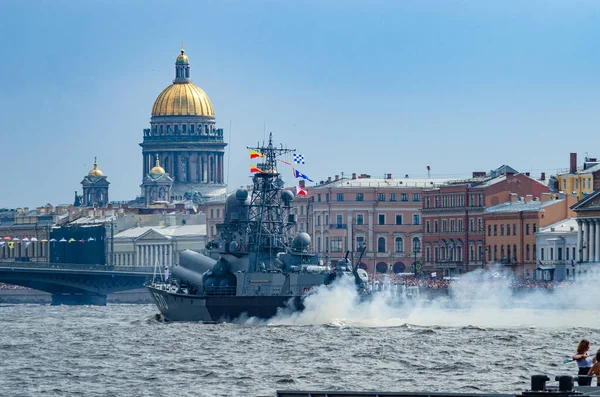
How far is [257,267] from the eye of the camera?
83000 mm

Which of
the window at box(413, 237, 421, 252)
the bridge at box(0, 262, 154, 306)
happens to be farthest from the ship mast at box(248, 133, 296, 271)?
the window at box(413, 237, 421, 252)

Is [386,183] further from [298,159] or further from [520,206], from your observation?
[298,159]

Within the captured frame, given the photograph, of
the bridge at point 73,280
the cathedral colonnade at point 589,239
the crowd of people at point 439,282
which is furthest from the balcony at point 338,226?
the cathedral colonnade at point 589,239

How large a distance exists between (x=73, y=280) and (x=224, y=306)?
213 ft

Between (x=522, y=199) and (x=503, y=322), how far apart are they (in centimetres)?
6054

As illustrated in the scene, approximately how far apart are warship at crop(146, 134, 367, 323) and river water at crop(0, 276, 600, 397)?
0.81m

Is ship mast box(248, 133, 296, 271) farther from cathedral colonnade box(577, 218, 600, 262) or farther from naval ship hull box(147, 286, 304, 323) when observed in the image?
cathedral colonnade box(577, 218, 600, 262)

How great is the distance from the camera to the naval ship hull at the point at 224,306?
265 feet

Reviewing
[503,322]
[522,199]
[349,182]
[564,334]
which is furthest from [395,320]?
[349,182]

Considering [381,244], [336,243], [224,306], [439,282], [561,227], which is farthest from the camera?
[336,243]

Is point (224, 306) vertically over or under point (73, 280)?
under

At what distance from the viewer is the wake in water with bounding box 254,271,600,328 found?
80.6 metres

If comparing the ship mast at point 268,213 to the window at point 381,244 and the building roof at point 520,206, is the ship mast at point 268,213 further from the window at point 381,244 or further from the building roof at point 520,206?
the window at point 381,244

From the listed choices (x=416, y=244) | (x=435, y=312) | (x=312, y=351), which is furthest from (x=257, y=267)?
(x=416, y=244)
